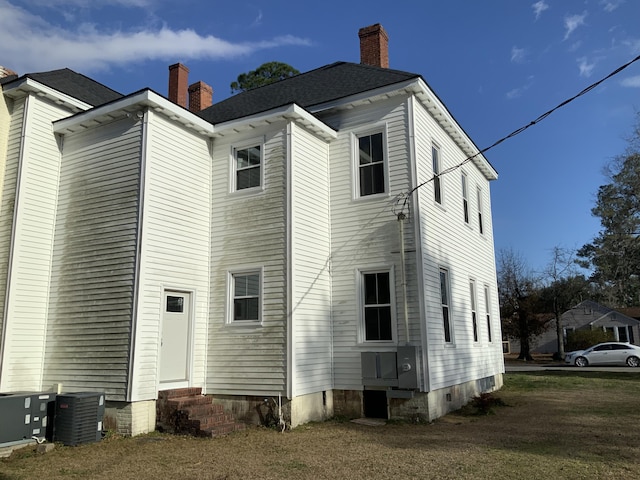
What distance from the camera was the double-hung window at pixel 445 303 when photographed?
12.3m

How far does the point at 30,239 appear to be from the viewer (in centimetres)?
1084

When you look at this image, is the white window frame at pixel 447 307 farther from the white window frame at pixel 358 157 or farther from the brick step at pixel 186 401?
the brick step at pixel 186 401

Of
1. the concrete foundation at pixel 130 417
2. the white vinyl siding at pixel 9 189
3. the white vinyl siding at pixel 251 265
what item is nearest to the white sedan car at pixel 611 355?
the white vinyl siding at pixel 251 265

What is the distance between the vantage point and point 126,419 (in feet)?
30.8

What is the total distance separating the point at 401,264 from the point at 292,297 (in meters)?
2.50

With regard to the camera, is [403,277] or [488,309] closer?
[403,277]

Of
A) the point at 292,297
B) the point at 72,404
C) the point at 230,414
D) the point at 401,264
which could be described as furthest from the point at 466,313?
Result: the point at 72,404

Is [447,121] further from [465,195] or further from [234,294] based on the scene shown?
[234,294]

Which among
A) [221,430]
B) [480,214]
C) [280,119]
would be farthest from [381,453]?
[480,214]

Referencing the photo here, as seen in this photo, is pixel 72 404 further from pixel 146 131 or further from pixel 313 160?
pixel 313 160

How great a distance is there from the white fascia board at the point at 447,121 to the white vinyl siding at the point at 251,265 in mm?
3353

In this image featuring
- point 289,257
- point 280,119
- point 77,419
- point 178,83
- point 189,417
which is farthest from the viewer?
point 178,83

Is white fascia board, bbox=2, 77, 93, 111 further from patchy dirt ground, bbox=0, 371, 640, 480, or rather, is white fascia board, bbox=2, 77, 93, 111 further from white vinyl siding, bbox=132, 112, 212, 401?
patchy dirt ground, bbox=0, 371, 640, 480

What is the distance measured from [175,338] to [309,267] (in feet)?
10.5
